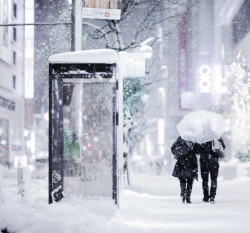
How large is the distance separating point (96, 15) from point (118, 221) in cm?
564

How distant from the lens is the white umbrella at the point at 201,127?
10.4 meters

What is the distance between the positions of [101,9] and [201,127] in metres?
3.65

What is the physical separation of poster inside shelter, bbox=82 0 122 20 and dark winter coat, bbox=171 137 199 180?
129 inches

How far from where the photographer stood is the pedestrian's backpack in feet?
34.2

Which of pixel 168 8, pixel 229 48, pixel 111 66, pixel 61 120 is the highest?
pixel 229 48

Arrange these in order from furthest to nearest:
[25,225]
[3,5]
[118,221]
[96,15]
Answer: [3,5] → [96,15] → [118,221] → [25,225]

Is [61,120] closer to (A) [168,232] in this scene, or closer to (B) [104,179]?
(B) [104,179]

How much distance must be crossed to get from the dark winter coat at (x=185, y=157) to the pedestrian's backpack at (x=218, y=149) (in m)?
0.37

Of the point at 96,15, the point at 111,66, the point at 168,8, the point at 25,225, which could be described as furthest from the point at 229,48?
the point at 25,225

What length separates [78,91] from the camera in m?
8.23

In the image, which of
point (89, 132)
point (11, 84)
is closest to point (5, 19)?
point (11, 84)

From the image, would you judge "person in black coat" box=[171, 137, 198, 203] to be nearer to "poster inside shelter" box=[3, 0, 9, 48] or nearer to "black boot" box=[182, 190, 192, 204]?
"black boot" box=[182, 190, 192, 204]

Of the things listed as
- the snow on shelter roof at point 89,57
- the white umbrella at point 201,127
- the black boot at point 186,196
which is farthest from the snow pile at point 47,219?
the black boot at point 186,196

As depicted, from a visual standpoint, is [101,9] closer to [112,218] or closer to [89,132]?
[89,132]
